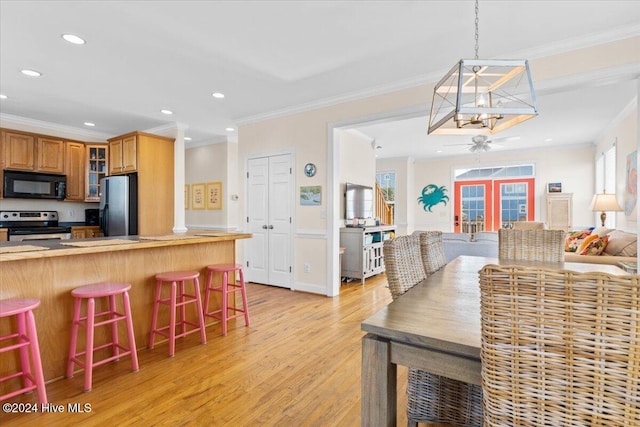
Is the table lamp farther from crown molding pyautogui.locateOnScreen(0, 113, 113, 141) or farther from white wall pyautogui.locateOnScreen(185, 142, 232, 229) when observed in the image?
crown molding pyautogui.locateOnScreen(0, 113, 113, 141)

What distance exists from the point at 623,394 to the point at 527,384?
18 cm

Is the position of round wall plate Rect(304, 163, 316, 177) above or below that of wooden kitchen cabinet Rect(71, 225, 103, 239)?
above

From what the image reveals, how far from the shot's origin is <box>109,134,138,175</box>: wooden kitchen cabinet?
17.1 ft

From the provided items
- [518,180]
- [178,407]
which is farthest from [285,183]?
[518,180]

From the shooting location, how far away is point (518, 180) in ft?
25.4

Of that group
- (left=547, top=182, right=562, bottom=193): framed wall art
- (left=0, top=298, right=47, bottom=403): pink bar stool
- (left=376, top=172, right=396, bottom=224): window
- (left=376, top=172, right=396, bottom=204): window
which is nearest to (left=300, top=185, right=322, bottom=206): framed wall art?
(left=0, top=298, right=47, bottom=403): pink bar stool

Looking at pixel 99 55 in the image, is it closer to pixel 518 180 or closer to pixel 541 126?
pixel 541 126

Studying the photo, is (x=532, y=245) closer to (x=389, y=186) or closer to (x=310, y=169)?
(x=310, y=169)

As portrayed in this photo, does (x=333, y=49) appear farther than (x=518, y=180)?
No

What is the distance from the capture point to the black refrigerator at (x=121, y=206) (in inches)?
202

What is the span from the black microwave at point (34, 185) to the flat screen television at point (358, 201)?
15.1 ft

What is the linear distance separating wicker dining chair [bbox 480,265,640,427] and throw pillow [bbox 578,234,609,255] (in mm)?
4119

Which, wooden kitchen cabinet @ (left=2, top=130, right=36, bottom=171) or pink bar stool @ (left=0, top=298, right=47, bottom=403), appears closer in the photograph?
pink bar stool @ (left=0, top=298, right=47, bottom=403)

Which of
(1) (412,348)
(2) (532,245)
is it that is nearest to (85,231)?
(1) (412,348)
